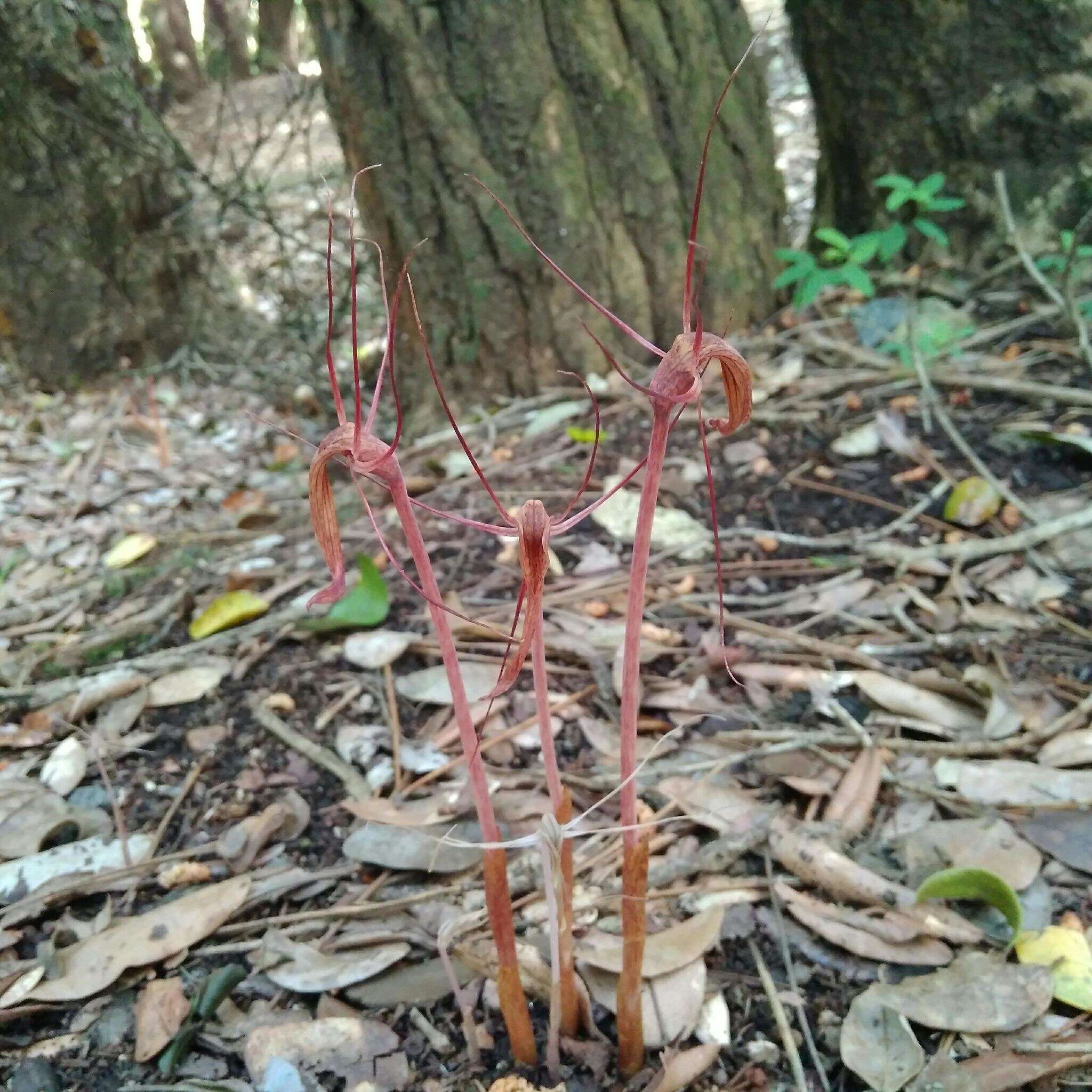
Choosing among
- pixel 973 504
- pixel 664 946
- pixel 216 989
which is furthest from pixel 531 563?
pixel 973 504

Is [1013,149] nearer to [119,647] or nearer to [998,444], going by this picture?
[998,444]

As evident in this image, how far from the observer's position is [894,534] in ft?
6.40

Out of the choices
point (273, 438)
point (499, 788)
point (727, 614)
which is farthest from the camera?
point (273, 438)

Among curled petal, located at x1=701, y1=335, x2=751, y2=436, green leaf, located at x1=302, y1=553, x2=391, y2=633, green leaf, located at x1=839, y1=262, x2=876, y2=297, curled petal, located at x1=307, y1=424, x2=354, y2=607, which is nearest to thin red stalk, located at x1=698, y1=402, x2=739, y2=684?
curled petal, located at x1=701, y1=335, x2=751, y2=436

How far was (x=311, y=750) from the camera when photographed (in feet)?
5.16

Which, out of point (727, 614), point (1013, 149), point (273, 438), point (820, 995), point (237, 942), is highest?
point (1013, 149)

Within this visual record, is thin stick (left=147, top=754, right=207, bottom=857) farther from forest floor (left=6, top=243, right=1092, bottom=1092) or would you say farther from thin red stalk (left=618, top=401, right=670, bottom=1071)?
thin red stalk (left=618, top=401, right=670, bottom=1071)

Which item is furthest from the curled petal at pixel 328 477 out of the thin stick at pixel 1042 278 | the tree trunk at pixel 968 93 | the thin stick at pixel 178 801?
the tree trunk at pixel 968 93

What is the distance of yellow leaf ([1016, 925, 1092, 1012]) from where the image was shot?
111 cm

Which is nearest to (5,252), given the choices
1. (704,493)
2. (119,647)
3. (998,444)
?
(119,647)

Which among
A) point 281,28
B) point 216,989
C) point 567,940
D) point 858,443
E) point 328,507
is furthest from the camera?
point 281,28

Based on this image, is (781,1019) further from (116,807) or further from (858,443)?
(858,443)

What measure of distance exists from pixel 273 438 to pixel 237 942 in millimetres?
2213

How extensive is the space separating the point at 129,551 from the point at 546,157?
1.43 metres
